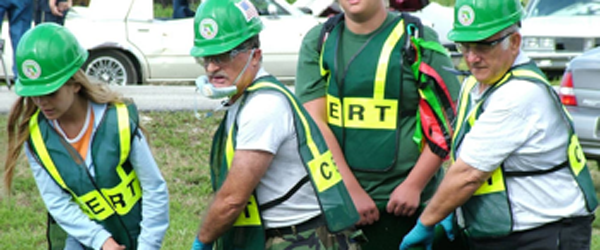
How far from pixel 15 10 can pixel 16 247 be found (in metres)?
5.30

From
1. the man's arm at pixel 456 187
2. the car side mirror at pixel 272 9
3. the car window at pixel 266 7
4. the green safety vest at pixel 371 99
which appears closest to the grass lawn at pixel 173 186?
the green safety vest at pixel 371 99

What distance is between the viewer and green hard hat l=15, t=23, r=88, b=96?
344cm

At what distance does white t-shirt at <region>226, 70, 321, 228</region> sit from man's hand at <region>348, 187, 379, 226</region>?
85 centimetres

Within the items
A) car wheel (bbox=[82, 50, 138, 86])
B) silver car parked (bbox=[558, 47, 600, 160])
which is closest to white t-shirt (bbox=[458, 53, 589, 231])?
silver car parked (bbox=[558, 47, 600, 160])

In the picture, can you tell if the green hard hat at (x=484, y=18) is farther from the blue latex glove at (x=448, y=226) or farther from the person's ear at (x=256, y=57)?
the blue latex glove at (x=448, y=226)

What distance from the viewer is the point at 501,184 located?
3.31 meters

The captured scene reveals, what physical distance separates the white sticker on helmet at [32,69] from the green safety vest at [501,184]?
1.72 m

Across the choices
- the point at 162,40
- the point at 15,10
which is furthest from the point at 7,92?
the point at 162,40

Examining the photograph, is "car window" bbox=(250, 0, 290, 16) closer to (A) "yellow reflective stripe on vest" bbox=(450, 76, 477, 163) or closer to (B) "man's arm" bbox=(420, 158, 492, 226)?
(A) "yellow reflective stripe on vest" bbox=(450, 76, 477, 163)

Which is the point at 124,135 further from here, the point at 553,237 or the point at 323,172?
the point at 553,237

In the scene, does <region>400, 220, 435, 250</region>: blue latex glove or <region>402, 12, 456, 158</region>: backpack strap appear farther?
<region>402, 12, 456, 158</region>: backpack strap

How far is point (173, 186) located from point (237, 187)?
4.51 m

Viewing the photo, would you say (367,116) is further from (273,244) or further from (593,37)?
(593,37)

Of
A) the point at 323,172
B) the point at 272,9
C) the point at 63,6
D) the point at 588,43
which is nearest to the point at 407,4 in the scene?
the point at 323,172
